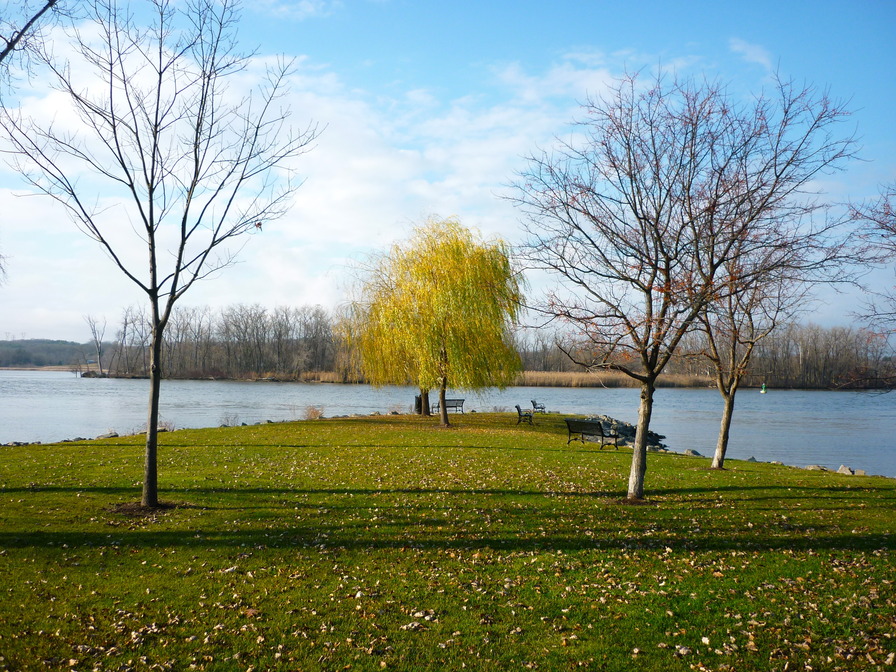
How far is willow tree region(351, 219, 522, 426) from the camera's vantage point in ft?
77.9

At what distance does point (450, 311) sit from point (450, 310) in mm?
43

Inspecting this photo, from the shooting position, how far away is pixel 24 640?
4.69 meters

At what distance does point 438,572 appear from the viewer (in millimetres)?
6520

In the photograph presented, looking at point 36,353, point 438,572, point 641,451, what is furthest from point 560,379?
point 36,353

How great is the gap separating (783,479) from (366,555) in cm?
1041

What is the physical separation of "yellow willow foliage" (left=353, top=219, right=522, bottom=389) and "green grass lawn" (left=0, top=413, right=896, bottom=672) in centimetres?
1145

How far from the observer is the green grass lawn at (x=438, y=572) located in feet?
15.5

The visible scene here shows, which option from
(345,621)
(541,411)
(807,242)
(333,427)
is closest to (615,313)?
(807,242)

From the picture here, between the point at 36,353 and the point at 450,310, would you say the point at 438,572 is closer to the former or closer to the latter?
the point at 450,310

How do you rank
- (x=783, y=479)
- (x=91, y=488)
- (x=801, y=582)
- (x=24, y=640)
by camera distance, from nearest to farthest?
(x=24, y=640), (x=801, y=582), (x=91, y=488), (x=783, y=479)

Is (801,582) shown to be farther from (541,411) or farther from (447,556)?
(541,411)

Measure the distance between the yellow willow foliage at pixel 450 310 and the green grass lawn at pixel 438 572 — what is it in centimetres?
1145

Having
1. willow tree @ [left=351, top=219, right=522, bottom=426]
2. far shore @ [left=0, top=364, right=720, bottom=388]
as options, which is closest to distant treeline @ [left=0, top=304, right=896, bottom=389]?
far shore @ [left=0, top=364, right=720, bottom=388]

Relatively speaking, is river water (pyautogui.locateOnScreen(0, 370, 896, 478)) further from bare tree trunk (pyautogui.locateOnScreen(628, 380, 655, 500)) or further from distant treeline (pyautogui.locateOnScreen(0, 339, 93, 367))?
distant treeline (pyautogui.locateOnScreen(0, 339, 93, 367))
